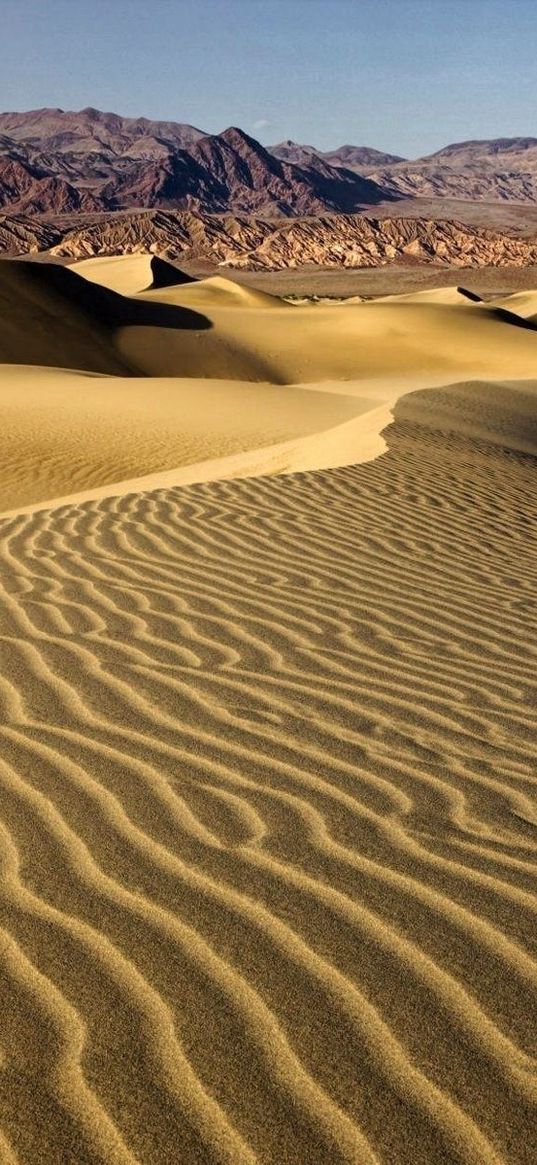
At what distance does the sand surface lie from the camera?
213 cm

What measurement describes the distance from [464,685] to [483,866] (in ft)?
5.15

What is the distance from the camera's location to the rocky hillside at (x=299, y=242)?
10900 cm

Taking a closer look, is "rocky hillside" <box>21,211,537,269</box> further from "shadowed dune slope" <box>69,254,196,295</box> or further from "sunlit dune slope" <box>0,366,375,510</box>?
"sunlit dune slope" <box>0,366,375,510</box>

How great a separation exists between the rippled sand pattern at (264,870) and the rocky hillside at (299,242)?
4047 inches

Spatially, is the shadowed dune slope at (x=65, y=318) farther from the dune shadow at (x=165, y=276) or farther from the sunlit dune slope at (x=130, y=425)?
the dune shadow at (x=165, y=276)

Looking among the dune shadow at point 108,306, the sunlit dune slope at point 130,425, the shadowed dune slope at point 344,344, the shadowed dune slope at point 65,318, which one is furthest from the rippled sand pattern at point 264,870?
the dune shadow at point 108,306

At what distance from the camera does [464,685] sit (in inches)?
180

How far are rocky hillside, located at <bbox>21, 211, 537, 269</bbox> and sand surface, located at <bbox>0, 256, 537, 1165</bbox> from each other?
102m

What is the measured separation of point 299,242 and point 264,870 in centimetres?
11423

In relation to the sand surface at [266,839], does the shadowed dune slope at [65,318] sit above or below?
above

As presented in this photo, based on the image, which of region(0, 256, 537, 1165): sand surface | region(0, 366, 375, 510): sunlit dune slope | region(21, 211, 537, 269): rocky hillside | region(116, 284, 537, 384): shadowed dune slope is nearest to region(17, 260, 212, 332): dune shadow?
region(116, 284, 537, 384): shadowed dune slope

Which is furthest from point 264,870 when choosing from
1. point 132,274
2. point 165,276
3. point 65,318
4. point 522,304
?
point 165,276

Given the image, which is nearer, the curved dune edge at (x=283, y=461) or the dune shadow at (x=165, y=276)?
the curved dune edge at (x=283, y=461)

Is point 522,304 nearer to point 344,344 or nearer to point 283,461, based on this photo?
point 344,344
